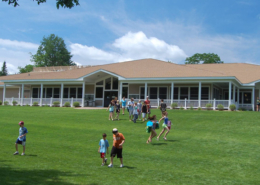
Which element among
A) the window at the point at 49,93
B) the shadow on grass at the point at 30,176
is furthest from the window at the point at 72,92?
the shadow on grass at the point at 30,176

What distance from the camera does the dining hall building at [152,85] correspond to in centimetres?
2816

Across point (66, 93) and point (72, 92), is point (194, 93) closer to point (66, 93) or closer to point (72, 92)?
point (72, 92)

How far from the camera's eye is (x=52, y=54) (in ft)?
259

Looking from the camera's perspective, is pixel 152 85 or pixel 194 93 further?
pixel 152 85

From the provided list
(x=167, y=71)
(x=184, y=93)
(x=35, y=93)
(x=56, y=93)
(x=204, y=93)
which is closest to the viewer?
(x=204, y=93)

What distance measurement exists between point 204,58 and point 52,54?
40.4 meters

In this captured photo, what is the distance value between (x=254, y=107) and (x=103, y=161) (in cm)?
2531

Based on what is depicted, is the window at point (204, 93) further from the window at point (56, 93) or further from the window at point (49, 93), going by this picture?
the window at point (49, 93)

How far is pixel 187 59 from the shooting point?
238 feet

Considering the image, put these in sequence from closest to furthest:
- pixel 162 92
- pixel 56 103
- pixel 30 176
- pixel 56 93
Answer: pixel 30 176 < pixel 162 92 < pixel 56 103 < pixel 56 93

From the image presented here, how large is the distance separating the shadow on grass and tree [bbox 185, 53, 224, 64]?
6506 centimetres

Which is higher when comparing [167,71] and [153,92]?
[167,71]

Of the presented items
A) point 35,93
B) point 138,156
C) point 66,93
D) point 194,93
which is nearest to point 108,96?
point 66,93

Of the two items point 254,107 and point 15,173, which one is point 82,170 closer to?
point 15,173
